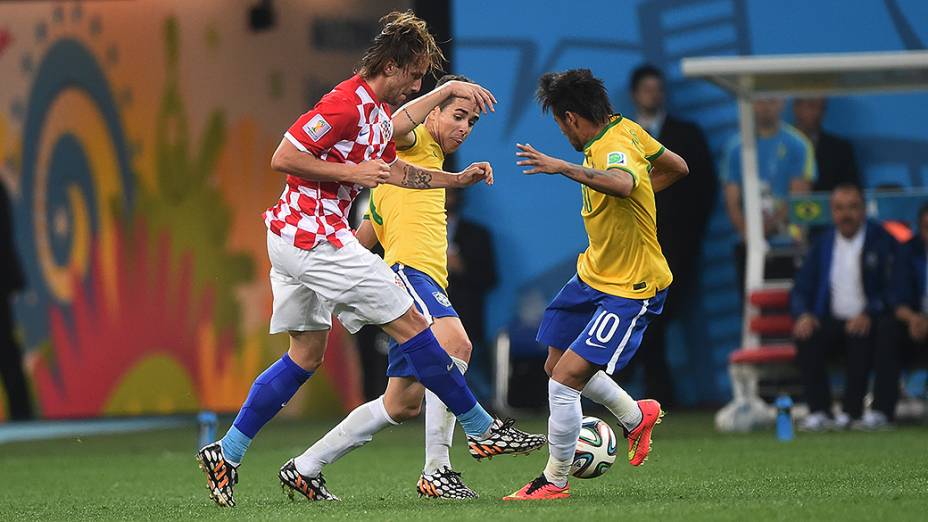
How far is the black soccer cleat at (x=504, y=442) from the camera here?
6.52 metres

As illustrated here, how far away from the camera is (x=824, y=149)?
46.0 ft

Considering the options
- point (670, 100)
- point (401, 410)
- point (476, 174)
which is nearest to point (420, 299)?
point (401, 410)

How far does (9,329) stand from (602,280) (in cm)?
1095

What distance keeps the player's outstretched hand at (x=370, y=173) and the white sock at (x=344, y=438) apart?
1.14 m

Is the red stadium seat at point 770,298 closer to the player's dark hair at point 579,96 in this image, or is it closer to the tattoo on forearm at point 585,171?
the player's dark hair at point 579,96

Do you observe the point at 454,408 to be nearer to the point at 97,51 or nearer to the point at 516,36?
the point at 516,36

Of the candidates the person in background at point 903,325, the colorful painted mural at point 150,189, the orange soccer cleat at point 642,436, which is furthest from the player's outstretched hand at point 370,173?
the colorful painted mural at point 150,189

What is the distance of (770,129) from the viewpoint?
1385 centimetres

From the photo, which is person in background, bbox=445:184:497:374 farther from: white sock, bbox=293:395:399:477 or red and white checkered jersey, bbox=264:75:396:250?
red and white checkered jersey, bbox=264:75:396:250

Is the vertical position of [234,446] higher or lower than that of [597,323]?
lower

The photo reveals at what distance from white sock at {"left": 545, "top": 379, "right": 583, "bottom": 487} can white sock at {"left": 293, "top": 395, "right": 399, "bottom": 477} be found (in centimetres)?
79

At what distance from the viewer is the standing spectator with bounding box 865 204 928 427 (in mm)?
11328

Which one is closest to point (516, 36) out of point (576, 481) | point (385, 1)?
point (385, 1)

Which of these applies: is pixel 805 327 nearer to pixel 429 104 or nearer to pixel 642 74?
pixel 642 74
